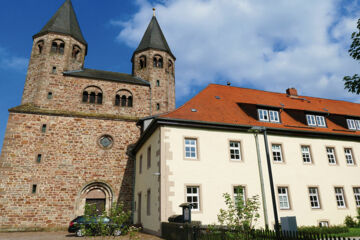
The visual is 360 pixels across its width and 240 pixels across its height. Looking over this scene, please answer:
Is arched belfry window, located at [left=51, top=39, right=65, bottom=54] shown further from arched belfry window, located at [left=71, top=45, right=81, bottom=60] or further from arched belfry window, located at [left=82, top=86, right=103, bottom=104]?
arched belfry window, located at [left=82, top=86, right=103, bottom=104]

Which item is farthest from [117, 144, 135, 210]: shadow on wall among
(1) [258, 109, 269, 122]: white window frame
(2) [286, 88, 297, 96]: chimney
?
(2) [286, 88, 297, 96]: chimney

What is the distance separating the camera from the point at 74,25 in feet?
89.0

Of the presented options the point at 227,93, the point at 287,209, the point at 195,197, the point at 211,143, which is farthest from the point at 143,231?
the point at 227,93

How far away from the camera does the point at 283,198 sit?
50.1 feet

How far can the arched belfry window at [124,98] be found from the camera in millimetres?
24281

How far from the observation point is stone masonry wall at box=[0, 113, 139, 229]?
18453 millimetres

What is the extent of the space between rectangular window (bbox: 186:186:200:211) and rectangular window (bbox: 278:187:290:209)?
16.7 ft

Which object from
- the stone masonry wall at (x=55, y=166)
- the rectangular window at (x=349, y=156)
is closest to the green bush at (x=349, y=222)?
the rectangular window at (x=349, y=156)

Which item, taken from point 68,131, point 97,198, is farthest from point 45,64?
point 97,198

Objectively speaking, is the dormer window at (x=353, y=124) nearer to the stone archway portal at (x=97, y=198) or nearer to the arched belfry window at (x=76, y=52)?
the stone archway portal at (x=97, y=198)

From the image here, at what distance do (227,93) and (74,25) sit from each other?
17778 mm

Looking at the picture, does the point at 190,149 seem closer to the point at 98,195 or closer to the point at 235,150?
the point at 235,150

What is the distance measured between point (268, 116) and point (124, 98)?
13145 mm

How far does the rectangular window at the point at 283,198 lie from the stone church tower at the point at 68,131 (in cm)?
779
